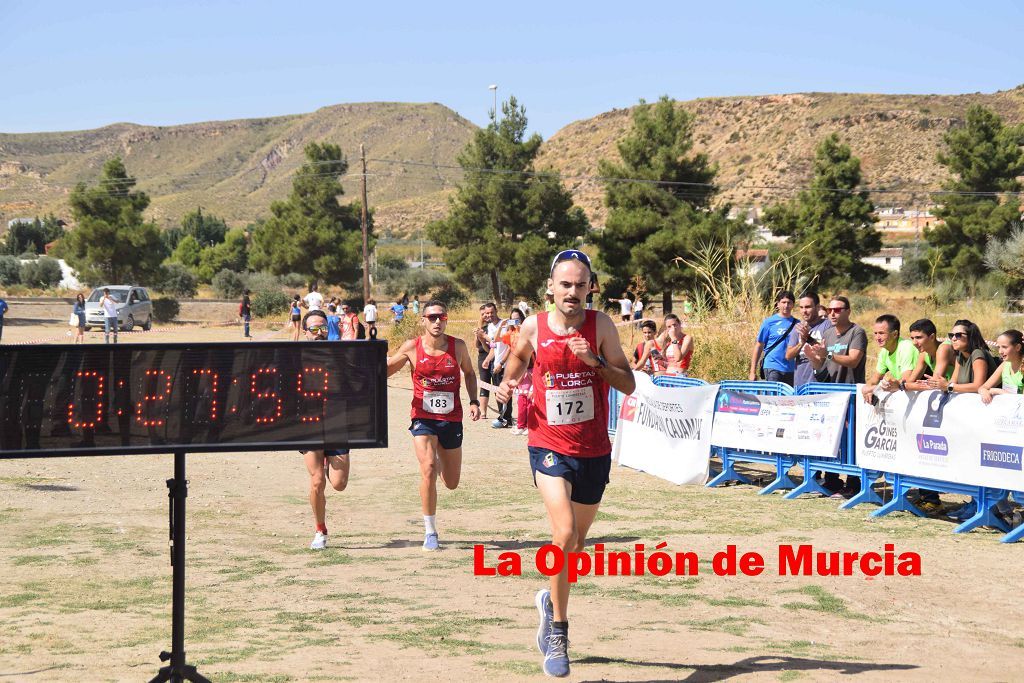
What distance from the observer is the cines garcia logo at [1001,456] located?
9562 millimetres

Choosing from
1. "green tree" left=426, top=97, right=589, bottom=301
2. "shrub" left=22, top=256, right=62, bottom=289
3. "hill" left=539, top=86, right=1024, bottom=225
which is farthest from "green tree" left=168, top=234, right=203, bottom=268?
"green tree" left=426, top=97, right=589, bottom=301

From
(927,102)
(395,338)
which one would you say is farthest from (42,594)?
(927,102)

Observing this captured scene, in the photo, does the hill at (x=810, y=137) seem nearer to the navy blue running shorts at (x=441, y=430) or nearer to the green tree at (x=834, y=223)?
the green tree at (x=834, y=223)

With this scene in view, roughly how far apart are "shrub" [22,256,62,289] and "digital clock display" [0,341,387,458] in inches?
3273

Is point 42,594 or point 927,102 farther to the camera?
point 927,102

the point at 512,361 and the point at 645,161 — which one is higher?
the point at 645,161

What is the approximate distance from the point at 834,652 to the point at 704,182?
50.9 meters

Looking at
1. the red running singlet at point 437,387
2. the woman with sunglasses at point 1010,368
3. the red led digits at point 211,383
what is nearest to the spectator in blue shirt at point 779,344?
the woman with sunglasses at point 1010,368

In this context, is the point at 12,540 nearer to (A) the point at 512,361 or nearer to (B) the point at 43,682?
(B) the point at 43,682

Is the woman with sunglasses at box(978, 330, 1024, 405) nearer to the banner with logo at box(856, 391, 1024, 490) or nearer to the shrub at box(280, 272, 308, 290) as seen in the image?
the banner with logo at box(856, 391, 1024, 490)

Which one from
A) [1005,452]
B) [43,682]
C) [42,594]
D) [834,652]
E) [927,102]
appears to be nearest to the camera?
[43,682]

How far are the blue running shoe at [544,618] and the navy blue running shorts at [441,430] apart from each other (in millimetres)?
3538

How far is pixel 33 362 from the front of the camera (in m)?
4.97

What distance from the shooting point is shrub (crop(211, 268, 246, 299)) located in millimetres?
77375
